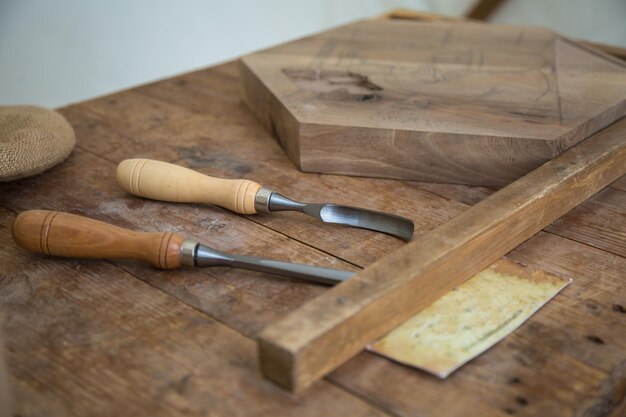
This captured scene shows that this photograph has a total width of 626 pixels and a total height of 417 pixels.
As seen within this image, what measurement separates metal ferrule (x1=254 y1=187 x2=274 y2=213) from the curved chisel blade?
0.04 metres

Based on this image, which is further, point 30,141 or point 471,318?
point 30,141

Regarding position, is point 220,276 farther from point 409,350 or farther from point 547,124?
point 547,124

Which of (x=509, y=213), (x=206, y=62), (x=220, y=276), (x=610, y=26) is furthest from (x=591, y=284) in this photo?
(x=610, y=26)

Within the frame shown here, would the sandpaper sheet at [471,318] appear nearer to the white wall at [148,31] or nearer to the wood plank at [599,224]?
the wood plank at [599,224]

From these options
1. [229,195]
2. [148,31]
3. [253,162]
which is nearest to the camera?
[229,195]

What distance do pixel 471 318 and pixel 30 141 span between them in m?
0.52

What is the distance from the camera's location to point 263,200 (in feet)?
2.49

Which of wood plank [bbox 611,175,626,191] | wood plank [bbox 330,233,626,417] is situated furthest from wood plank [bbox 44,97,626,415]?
wood plank [bbox 611,175,626,191]

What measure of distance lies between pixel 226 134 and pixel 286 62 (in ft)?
0.50

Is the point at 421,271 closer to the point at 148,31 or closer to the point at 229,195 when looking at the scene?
the point at 229,195

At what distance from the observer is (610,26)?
6.94 ft

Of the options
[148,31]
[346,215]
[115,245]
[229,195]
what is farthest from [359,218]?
[148,31]

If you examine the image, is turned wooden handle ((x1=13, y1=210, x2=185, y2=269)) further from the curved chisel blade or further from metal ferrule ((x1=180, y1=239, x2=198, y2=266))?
the curved chisel blade

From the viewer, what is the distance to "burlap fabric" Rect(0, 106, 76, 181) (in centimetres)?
81
